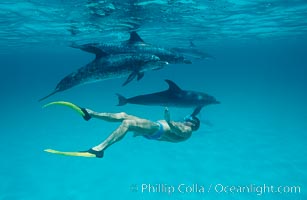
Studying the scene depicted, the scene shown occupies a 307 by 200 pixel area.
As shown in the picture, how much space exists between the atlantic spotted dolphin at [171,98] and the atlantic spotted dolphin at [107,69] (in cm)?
97

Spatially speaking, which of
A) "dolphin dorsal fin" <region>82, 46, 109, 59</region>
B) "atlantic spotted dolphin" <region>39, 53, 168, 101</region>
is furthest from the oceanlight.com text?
"dolphin dorsal fin" <region>82, 46, 109, 59</region>

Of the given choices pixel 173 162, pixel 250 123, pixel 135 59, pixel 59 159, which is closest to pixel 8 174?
pixel 59 159

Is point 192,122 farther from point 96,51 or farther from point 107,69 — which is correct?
point 96,51

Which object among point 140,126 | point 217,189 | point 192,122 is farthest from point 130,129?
point 217,189

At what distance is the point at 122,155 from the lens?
19391mm

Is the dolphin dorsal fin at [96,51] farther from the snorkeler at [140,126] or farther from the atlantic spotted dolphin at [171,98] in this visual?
the snorkeler at [140,126]

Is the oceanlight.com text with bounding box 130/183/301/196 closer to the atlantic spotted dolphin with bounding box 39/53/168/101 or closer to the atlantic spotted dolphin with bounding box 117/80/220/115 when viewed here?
the atlantic spotted dolphin with bounding box 117/80/220/115

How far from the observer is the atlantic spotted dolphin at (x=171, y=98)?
9898 millimetres

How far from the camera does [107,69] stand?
28.5 feet

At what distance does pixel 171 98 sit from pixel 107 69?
8.29 ft

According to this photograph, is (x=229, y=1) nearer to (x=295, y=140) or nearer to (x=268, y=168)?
(x=268, y=168)

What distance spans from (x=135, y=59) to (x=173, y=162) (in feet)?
32.1

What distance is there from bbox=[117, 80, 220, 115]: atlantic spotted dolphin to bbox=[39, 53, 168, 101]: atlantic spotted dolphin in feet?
3.18

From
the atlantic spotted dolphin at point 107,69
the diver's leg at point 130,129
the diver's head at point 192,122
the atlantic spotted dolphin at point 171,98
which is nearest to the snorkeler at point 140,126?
the diver's leg at point 130,129
